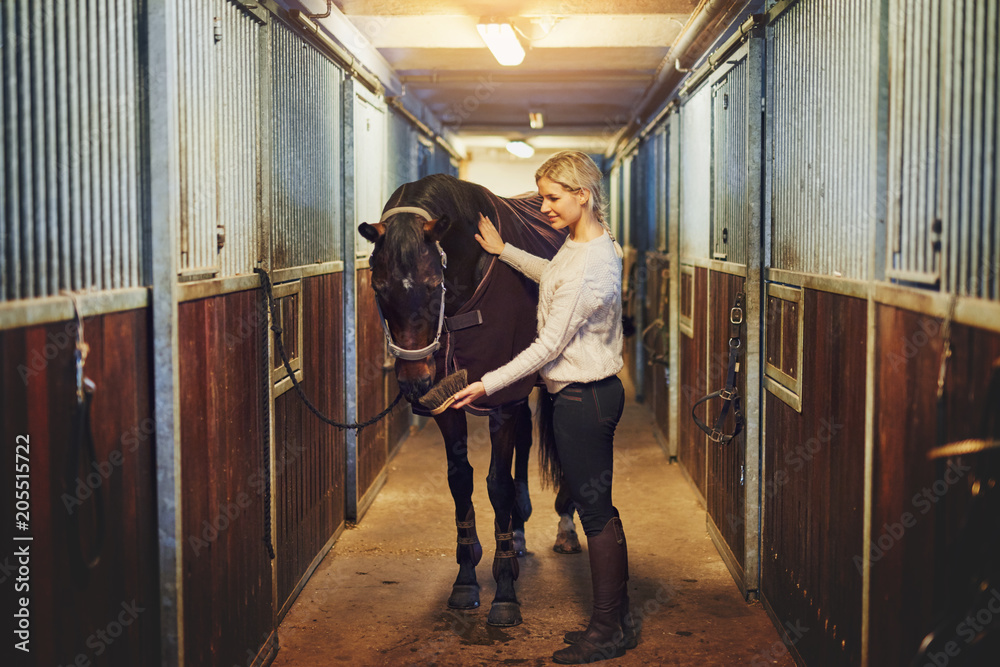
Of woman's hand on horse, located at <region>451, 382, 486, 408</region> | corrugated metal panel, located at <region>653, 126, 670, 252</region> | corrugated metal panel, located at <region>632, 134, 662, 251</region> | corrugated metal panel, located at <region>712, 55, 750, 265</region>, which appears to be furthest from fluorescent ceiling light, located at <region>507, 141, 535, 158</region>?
woman's hand on horse, located at <region>451, 382, 486, 408</region>

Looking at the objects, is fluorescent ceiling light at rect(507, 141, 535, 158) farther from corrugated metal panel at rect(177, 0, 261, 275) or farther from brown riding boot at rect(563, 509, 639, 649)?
brown riding boot at rect(563, 509, 639, 649)

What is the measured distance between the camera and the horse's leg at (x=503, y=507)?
3.24 meters

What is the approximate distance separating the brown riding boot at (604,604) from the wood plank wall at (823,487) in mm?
563

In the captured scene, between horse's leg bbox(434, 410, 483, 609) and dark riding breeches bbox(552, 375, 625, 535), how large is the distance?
0.64 meters

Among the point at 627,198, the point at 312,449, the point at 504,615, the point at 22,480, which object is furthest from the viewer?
the point at 627,198

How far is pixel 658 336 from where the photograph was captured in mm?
7129

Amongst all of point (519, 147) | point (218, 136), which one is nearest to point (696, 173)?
point (218, 136)

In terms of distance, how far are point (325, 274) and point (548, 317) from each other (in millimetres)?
1504

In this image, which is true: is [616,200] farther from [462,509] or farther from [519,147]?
[462,509]

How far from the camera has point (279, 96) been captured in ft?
10.4

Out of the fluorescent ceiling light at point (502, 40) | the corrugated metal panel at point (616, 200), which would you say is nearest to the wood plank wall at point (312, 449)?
the fluorescent ceiling light at point (502, 40)

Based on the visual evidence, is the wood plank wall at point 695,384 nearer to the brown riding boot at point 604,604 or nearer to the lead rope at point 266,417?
the brown riding boot at point 604,604

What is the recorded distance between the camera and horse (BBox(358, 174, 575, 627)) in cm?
280

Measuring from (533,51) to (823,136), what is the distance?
12.0 ft
